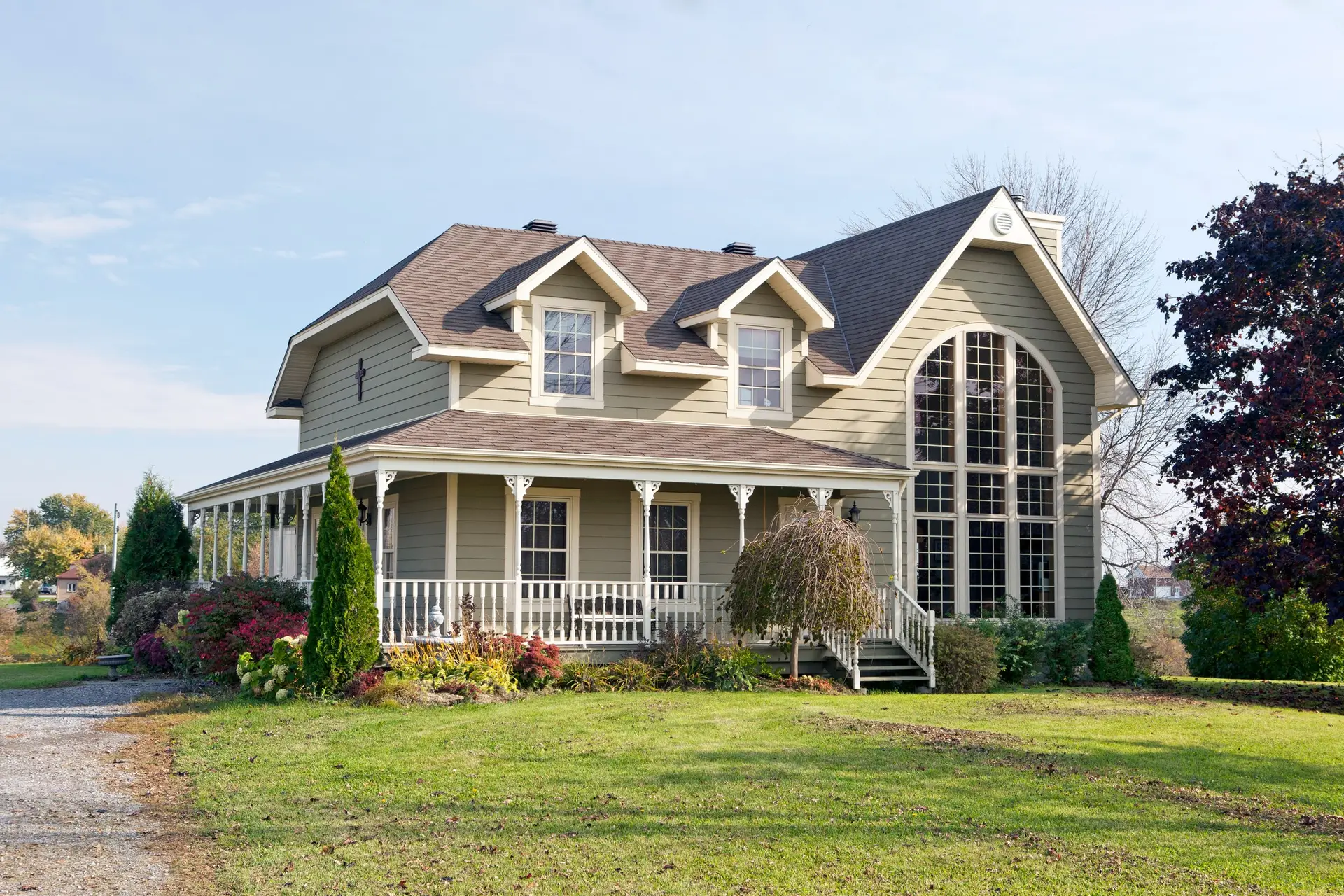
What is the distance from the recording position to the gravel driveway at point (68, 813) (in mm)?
8219

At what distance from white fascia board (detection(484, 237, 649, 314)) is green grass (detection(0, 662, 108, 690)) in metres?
9.23

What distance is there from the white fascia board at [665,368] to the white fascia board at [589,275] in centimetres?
77

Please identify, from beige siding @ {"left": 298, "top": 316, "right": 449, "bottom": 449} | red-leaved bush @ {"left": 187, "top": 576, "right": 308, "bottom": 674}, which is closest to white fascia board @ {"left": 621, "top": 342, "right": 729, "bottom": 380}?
beige siding @ {"left": 298, "top": 316, "right": 449, "bottom": 449}

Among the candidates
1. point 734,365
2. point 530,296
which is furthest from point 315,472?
point 734,365

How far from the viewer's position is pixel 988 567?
23906 millimetres

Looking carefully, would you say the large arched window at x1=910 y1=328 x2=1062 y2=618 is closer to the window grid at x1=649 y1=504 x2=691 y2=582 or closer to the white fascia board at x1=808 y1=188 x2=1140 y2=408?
the white fascia board at x1=808 y1=188 x2=1140 y2=408

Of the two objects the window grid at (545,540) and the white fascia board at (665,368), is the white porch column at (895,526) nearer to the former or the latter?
the white fascia board at (665,368)

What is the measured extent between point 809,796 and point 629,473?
9281mm

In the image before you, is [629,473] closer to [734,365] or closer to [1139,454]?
[734,365]

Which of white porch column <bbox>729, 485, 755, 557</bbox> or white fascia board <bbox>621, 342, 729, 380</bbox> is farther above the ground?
white fascia board <bbox>621, 342, 729, 380</bbox>

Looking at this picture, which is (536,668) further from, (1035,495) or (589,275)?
(1035,495)

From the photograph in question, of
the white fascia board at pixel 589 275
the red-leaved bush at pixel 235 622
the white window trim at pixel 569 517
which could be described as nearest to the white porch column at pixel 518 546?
the white window trim at pixel 569 517

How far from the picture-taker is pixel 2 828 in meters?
9.52

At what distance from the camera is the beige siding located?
2152 centimetres
